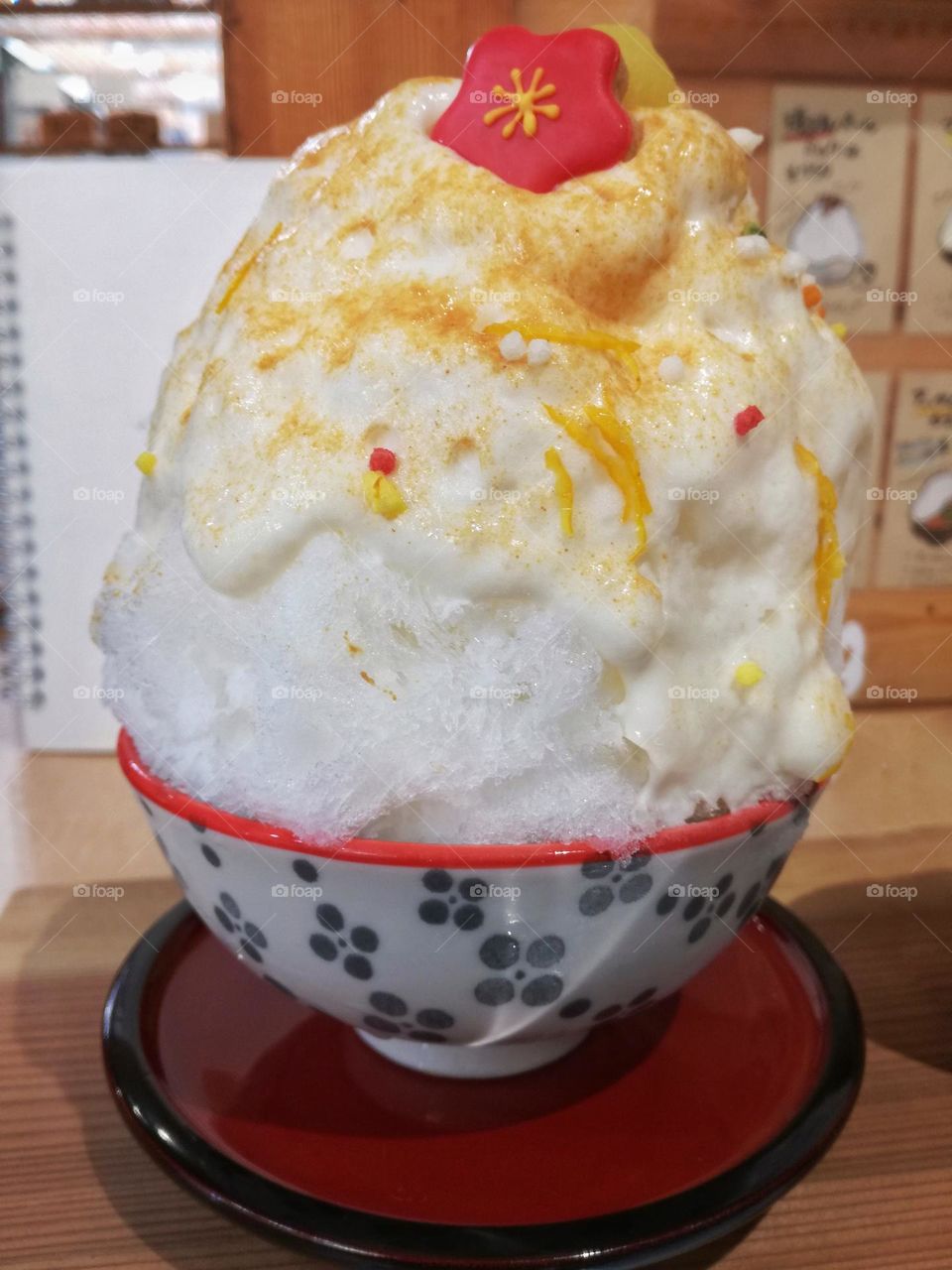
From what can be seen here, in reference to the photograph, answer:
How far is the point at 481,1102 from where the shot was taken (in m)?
0.71

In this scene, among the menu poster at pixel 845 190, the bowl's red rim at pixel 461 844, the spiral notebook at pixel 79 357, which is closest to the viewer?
the bowl's red rim at pixel 461 844

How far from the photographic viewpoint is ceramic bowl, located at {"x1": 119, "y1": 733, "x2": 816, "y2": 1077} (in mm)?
570

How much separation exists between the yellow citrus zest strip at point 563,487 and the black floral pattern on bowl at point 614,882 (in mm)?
182

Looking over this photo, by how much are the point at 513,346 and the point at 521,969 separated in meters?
0.36

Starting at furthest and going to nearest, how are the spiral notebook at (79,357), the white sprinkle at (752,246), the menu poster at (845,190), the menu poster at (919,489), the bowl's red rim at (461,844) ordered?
the menu poster at (919,489) → the menu poster at (845,190) → the spiral notebook at (79,357) → the white sprinkle at (752,246) → the bowl's red rim at (461,844)

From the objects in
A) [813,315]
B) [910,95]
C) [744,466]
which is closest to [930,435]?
[910,95]

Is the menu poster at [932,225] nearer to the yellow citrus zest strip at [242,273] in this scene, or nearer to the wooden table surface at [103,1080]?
the wooden table surface at [103,1080]

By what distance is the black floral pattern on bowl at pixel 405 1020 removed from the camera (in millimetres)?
639

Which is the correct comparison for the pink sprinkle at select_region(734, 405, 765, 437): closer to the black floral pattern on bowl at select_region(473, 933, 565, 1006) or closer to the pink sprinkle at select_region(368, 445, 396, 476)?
the pink sprinkle at select_region(368, 445, 396, 476)

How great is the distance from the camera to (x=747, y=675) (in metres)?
0.61

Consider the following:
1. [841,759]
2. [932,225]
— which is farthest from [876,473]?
[841,759]

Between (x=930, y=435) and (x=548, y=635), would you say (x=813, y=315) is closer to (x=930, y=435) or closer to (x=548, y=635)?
(x=548, y=635)

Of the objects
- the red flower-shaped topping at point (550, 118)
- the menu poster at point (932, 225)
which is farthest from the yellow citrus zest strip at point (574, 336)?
the menu poster at point (932, 225)

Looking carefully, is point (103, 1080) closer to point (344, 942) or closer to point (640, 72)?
point (344, 942)
